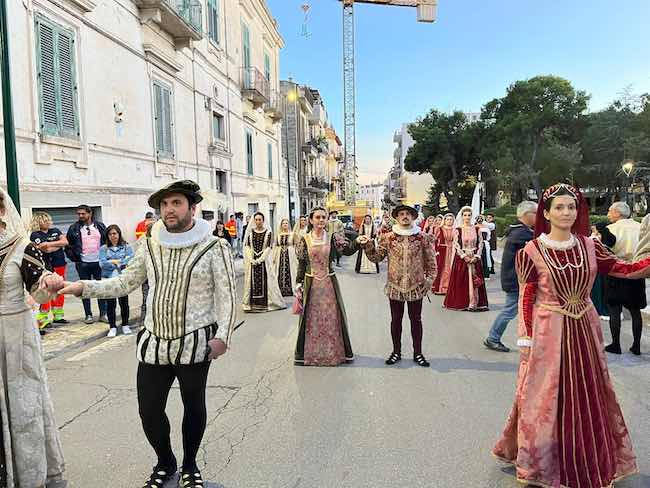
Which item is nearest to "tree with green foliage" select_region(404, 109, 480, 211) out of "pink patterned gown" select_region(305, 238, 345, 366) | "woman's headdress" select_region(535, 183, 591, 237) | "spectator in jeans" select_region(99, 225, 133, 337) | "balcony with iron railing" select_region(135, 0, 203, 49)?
"balcony with iron railing" select_region(135, 0, 203, 49)

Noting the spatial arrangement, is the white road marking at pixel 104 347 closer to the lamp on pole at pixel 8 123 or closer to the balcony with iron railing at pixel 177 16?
the lamp on pole at pixel 8 123

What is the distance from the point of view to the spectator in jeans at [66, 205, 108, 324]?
331 inches

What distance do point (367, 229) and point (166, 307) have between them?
47.8ft

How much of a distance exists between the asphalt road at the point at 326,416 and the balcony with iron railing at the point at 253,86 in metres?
17.9

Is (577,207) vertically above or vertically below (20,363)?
above

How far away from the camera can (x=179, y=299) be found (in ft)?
9.87

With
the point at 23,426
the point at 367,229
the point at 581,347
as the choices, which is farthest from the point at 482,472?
the point at 367,229

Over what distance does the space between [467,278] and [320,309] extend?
4280 mm

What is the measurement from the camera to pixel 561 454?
10.1ft

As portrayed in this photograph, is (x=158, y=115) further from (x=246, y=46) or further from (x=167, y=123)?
(x=246, y=46)

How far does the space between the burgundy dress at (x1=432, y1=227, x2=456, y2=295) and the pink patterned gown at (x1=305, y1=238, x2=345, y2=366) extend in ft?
18.4

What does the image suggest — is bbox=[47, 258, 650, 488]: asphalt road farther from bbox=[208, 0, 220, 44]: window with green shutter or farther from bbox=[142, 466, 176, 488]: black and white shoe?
bbox=[208, 0, 220, 44]: window with green shutter

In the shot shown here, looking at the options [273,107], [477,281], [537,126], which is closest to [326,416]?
[477,281]

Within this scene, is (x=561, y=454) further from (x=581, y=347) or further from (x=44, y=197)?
(x=44, y=197)
